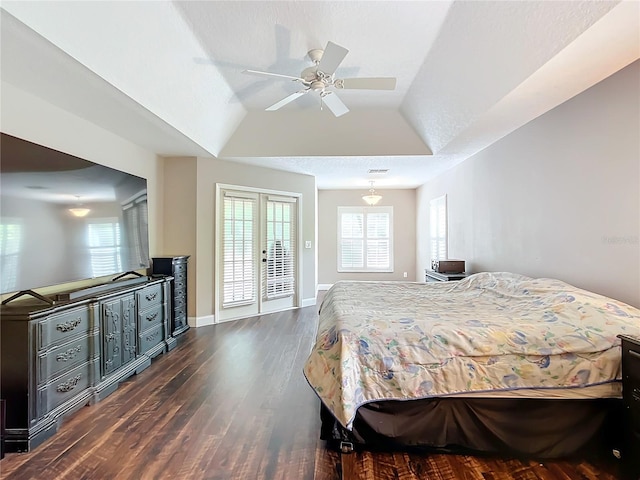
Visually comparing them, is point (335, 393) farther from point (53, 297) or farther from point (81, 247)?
point (81, 247)

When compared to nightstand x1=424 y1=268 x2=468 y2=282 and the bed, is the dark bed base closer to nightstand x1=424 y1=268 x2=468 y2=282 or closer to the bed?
the bed

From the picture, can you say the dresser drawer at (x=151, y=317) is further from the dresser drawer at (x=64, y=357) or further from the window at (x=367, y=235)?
the window at (x=367, y=235)

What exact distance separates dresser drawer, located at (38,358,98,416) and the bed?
178 cm

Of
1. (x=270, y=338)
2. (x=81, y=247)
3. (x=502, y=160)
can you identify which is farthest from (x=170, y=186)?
(x=502, y=160)

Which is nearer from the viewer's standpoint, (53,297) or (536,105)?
(53,297)

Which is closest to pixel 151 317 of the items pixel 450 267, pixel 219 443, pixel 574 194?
pixel 219 443

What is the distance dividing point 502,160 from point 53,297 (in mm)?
4683

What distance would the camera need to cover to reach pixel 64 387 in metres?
2.36

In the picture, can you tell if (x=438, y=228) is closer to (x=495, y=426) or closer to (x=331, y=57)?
(x=331, y=57)

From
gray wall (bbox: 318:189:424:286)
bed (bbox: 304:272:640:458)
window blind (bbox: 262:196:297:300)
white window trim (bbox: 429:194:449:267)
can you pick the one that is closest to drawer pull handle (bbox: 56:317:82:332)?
bed (bbox: 304:272:640:458)

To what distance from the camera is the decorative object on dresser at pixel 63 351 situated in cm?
208

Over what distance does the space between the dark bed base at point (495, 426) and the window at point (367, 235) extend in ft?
20.7

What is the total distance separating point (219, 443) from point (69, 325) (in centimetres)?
141

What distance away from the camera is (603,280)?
8.30 feet
